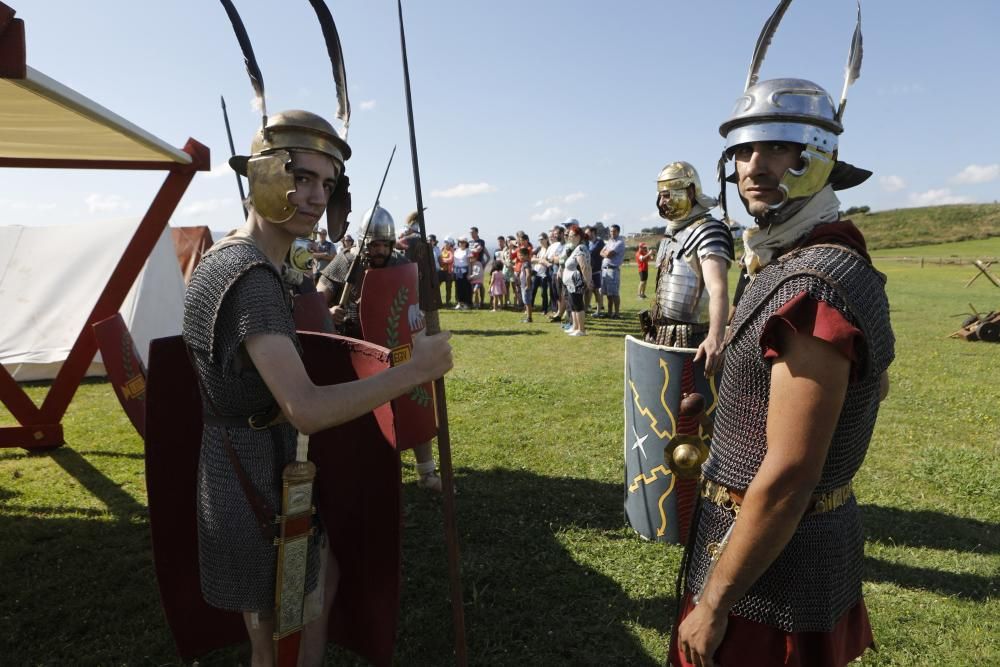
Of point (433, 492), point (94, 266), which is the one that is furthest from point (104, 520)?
point (94, 266)

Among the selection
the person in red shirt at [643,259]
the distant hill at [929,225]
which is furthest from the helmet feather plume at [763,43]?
the distant hill at [929,225]

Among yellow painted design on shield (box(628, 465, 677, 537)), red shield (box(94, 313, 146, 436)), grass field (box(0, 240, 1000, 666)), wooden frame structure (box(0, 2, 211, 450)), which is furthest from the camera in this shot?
red shield (box(94, 313, 146, 436))

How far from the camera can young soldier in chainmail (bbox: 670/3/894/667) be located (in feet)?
Answer: 3.83

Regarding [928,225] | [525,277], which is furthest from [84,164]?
[928,225]

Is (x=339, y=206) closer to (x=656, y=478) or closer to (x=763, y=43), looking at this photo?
(x=763, y=43)

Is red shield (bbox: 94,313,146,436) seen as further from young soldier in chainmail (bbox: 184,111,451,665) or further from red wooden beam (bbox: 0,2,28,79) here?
young soldier in chainmail (bbox: 184,111,451,665)

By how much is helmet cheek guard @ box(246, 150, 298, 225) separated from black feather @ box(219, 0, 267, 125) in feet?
0.71

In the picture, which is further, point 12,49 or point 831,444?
point 12,49

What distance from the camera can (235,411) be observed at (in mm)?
1710

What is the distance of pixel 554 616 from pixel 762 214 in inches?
89.2

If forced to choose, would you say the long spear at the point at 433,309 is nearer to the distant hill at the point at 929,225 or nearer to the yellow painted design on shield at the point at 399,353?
the yellow painted design on shield at the point at 399,353

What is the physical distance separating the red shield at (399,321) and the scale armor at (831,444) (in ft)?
9.21

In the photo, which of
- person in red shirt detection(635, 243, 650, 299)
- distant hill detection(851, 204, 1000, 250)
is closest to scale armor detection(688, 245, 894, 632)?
person in red shirt detection(635, 243, 650, 299)

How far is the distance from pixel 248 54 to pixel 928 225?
72443mm
